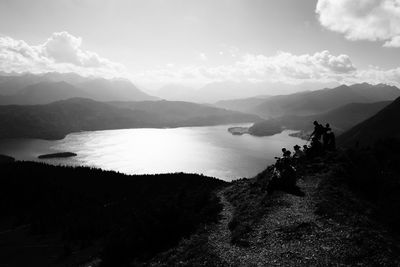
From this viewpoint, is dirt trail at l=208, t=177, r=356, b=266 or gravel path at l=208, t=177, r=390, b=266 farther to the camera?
dirt trail at l=208, t=177, r=356, b=266

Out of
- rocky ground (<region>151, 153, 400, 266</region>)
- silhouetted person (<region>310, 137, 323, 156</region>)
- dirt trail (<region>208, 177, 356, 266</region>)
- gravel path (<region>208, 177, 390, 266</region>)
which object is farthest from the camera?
silhouetted person (<region>310, 137, 323, 156</region>)

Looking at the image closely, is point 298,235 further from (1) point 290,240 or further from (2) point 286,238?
(2) point 286,238

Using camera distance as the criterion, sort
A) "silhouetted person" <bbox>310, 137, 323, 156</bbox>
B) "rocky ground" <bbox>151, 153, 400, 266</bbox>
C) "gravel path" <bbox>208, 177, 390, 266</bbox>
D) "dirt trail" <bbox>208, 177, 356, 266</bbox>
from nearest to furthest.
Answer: "rocky ground" <bbox>151, 153, 400, 266</bbox> → "gravel path" <bbox>208, 177, 390, 266</bbox> → "dirt trail" <bbox>208, 177, 356, 266</bbox> → "silhouetted person" <bbox>310, 137, 323, 156</bbox>

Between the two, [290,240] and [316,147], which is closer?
[290,240]

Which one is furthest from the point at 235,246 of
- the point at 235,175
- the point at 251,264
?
the point at 235,175

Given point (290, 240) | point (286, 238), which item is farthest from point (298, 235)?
point (286, 238)

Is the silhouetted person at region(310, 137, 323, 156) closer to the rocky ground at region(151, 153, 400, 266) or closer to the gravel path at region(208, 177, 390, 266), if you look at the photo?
the rocky ground at region(151, 153, 400, 266)

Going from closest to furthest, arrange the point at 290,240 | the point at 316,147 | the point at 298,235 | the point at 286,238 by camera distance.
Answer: the point at 290,240 < the point at 298,235 < the point at 286,238 < the point at 316,147

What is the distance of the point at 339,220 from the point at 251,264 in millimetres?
10290

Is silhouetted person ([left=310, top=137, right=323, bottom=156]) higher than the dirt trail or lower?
higher

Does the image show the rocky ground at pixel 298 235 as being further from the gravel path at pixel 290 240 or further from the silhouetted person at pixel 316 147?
the silhouetted person at pixel 316 147

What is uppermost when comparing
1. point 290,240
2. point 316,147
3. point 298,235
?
point 316,147

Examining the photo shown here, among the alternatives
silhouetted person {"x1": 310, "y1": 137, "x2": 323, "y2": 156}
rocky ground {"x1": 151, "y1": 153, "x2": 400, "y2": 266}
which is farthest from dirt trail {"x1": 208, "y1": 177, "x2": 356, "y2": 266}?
silhouetted person {"x1": 310, "y1": 137, "x2": 323, "y2": 156}

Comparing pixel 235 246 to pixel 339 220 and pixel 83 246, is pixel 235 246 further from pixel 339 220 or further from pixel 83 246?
pixel 83 246
